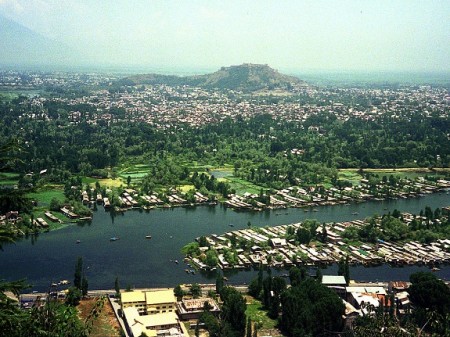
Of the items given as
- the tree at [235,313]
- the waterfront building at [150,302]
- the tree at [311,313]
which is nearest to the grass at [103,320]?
the waterfront building at [150,302]

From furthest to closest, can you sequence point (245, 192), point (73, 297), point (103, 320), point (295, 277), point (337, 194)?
point (245, 192) < point (337, 194) < point (295, 277) < point (73, 297) < point (103, 320)

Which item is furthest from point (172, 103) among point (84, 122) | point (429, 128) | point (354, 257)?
point (354, 257)

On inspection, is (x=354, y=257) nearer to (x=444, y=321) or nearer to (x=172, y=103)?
(x=444, y=321)

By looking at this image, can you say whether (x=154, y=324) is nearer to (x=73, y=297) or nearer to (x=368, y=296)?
(x=73, y=297)

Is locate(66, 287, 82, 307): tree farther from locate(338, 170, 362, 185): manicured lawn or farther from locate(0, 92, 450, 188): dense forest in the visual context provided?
locate(338, 170, 362, 185): manicured lawn

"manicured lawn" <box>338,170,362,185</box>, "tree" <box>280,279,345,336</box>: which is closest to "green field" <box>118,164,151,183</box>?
"manicured lawn" <box>338,170,362,185</box>

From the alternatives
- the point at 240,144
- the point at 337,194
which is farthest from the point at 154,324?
→ the point at 240,144
